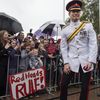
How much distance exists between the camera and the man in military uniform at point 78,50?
6.40 metres

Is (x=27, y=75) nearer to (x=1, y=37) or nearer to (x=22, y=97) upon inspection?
(x=22, y=97)

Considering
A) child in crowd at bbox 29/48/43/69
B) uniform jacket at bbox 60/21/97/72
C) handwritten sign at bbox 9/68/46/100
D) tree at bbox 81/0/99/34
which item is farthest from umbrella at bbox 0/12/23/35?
tree at bbox 81/0/99/34

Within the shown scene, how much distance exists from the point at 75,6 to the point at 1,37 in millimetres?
2992

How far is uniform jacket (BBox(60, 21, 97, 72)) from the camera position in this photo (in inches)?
254

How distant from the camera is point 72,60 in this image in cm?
654

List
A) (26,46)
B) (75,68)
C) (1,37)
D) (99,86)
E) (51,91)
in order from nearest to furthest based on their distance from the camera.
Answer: (75,68) → (1,37) → (26,46) → (51,91) → (99,86)

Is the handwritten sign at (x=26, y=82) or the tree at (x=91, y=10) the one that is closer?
the handwritten sign at (x=26, y=82)

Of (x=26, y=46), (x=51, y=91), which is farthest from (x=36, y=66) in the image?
(x=51, y=91)

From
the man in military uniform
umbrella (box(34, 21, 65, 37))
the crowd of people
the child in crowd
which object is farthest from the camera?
umbrella (box(34, 21, 65, 37))

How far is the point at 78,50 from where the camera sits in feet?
21.4

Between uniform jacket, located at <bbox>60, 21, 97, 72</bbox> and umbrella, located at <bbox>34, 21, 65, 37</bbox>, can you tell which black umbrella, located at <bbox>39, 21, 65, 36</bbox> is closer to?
umbrella, located at <bbox>34, 21, 65, 37</bbox>

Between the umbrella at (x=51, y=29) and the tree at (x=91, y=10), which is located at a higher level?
the tree at (x=91, y=10)

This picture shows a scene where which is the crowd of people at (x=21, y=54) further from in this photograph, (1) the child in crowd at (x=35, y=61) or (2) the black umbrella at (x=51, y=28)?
(2) the black umbrella at (x=51, y=28)

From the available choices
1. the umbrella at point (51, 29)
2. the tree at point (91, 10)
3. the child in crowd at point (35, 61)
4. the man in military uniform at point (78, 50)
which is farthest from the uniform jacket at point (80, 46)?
the tree at point (91, 10)
